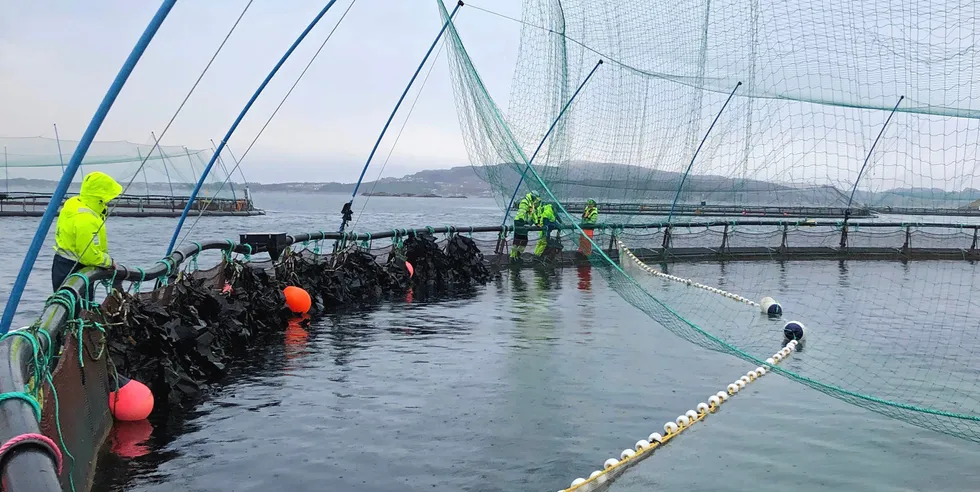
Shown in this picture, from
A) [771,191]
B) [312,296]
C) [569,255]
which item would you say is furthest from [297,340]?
[771,191]

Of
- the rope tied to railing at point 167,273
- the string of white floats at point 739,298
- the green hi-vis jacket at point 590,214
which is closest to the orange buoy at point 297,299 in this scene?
the rope tied to railing at point 167,273

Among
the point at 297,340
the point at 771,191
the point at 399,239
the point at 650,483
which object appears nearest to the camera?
the point at 650,483

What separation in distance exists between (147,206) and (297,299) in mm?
49987

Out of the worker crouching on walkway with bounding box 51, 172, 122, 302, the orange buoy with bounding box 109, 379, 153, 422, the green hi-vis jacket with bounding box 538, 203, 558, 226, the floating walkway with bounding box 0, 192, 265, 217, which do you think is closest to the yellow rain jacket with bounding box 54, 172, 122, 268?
the worker crouching on walkway with bounding box 51, 172, 122, 302

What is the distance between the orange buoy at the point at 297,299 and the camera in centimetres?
1159

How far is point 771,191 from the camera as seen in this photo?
78.1 ft

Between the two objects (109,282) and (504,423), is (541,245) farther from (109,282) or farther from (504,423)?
(109,282)

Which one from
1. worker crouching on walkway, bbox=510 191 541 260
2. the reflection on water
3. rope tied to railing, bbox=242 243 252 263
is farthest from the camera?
worker crouching on walkway, bbox=510 191 541 260

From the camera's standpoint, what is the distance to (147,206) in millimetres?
57438

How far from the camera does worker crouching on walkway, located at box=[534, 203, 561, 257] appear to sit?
19.5 metres

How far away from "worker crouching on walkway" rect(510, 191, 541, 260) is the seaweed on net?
2.27 meters

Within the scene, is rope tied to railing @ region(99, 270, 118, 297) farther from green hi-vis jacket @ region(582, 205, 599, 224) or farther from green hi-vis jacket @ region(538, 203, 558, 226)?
green hi-vis jacket @ region(582, 205, 599, 224)

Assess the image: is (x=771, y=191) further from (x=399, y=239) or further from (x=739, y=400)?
(x=739, y=400)

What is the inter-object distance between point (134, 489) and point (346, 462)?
131cm
